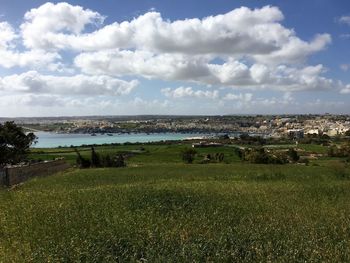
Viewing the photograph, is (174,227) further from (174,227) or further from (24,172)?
(24,172)

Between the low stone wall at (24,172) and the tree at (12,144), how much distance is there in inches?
371

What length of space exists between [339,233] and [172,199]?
7.03 metres

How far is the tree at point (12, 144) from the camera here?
195 ft

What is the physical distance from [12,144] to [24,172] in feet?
70.4

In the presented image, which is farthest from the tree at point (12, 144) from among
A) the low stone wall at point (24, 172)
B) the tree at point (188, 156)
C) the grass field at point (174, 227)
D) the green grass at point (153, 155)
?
the grass field at point (174, 227)

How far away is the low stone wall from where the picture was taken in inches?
1486

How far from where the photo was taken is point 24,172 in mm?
41875

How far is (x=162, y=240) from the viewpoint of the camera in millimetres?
11406

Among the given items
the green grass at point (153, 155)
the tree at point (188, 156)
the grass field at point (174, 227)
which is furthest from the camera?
the green grass at point (153, 155)

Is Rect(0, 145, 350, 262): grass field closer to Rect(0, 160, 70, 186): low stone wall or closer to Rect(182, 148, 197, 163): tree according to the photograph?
Rect(0, 160, 70, 186): low stone wall

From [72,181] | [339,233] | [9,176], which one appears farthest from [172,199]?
[9,176]

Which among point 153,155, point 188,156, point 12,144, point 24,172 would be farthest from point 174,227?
point 153,155

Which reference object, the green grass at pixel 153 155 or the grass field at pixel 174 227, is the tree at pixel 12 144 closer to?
the green grass at pixel 153 155

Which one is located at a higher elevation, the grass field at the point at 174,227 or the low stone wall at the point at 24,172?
the grass field at the point at 174,227
